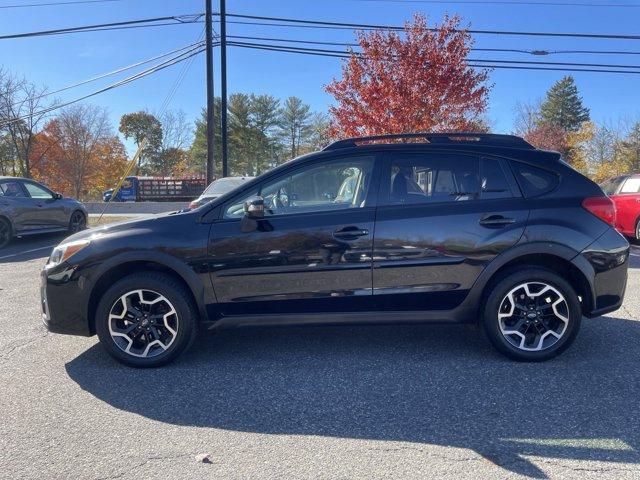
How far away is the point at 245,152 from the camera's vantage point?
5403 cm

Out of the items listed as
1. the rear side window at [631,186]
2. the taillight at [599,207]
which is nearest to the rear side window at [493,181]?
the taillight at [599,207]

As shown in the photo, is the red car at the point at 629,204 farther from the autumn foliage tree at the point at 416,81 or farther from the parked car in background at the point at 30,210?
the parked car in background at the point at 30,210

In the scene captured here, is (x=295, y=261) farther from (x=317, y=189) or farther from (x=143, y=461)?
(x=143, y=461)

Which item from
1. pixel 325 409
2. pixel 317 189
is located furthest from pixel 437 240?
pixel 325 409

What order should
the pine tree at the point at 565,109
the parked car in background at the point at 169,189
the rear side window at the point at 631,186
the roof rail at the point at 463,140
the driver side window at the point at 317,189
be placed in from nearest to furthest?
the driver side window at the point at 317,189 < the roof rail at the point at 463,140 < the rear side window at the point at 631,186 < the parked car in background at the point at 169,189 < the pine tree at the point at 565,109

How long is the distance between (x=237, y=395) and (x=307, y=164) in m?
1.89

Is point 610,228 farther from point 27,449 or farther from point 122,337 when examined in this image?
point 27,449

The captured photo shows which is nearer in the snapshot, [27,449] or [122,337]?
[27,449]

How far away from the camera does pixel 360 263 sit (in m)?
3.90

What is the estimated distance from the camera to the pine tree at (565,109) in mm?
54756

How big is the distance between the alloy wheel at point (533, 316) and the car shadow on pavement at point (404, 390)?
7.6 inches

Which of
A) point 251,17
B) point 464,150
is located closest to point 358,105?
point 251,17

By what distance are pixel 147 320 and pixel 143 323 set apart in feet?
0.14

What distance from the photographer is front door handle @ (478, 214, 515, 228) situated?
3.92m
